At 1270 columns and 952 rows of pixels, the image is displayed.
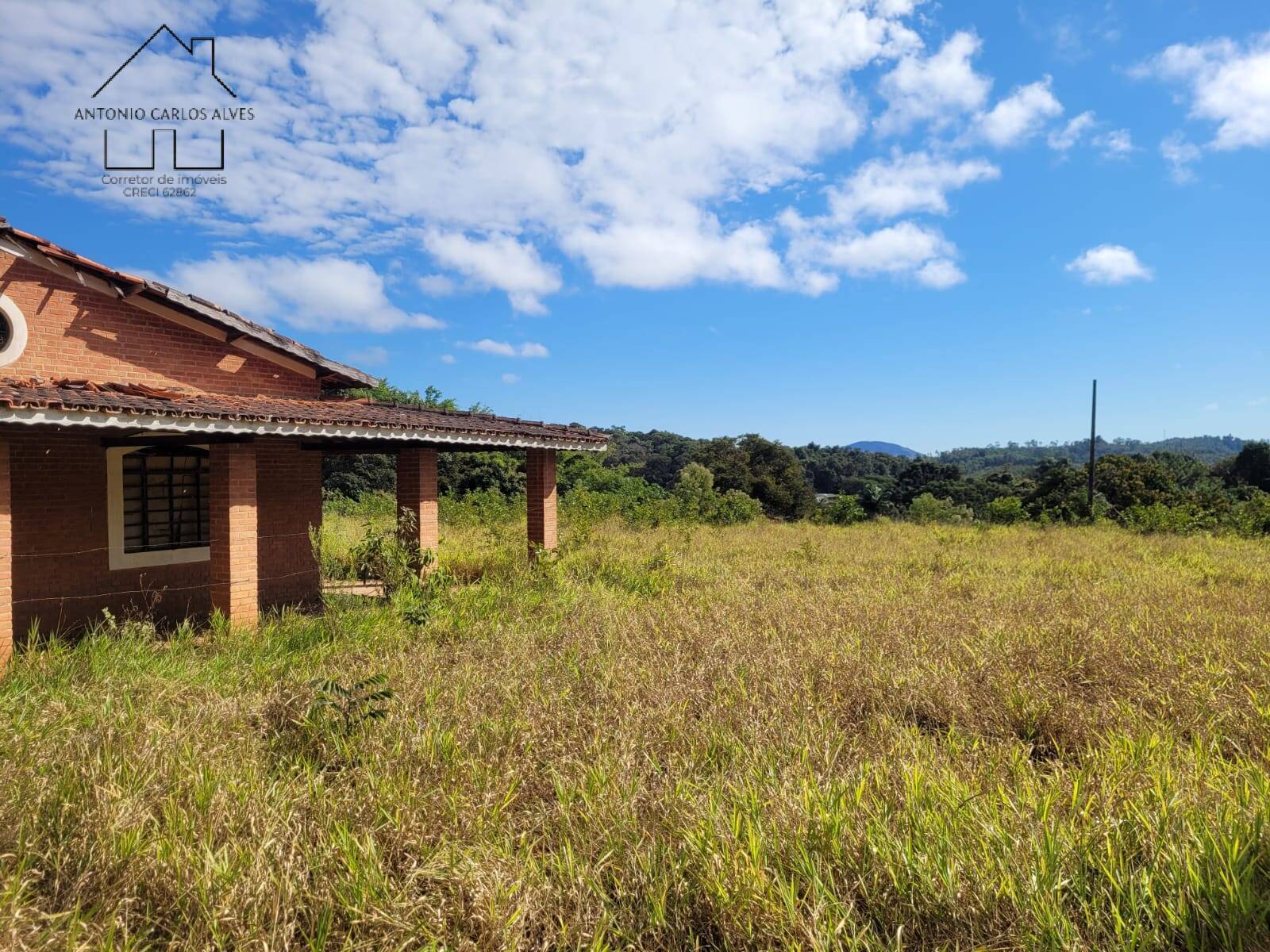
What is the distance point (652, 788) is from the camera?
141 inches

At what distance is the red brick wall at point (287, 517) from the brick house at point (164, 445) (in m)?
0.02

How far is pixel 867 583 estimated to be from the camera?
396 inches

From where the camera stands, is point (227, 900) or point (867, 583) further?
point (867, 583)

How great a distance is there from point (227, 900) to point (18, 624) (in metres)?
7.40

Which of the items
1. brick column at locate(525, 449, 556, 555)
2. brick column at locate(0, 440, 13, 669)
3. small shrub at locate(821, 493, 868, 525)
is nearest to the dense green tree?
small shrub at locate(821, 493, 868, 525)

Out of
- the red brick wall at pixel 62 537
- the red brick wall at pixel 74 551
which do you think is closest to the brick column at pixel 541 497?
the red brick wall at pixel 74 551

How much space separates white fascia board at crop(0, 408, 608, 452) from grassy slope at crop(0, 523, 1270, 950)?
6.34 feet

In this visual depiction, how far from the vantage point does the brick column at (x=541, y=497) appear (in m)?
10.8

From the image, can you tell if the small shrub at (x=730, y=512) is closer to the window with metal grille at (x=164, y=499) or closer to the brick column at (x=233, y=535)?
the window with metal grille at (x=164, y=499)

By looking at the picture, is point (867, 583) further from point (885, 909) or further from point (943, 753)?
point (885, 909)

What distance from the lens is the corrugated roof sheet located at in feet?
18.4

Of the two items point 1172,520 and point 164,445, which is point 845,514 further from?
point 164,445

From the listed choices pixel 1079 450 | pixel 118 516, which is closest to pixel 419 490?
pixel 118 516

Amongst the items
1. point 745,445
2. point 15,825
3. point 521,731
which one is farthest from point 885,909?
point 745,445
